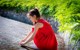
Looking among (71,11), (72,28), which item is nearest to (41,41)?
(72,28)

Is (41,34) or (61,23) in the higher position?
(61,23)

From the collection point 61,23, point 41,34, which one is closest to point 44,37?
point 41,34

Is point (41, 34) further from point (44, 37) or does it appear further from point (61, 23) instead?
point (61, 23)

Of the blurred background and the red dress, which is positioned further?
the blurred background

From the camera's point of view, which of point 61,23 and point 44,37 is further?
point 61,23

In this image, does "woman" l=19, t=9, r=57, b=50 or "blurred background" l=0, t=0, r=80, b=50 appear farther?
"blurred background" l=0, t=0, r=80, b=50

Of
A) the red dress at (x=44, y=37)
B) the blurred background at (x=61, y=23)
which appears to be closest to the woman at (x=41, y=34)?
the red dress at (x=44, y=37)

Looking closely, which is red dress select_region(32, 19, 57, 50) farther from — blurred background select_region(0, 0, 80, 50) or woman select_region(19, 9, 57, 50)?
Result: blurred background select_region(0, 0, 80, 50)

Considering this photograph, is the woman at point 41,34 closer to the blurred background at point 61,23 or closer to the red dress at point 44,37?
the red dress at point 44,37

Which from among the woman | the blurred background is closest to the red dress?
the woman

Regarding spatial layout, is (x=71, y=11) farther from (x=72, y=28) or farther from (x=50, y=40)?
(x=50, y=40)

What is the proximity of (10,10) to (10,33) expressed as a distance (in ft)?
17.5

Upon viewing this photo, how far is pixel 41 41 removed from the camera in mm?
4672

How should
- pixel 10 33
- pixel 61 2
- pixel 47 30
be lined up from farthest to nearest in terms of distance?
pixel 10 33
pixel 61 2
pixel 47 30
